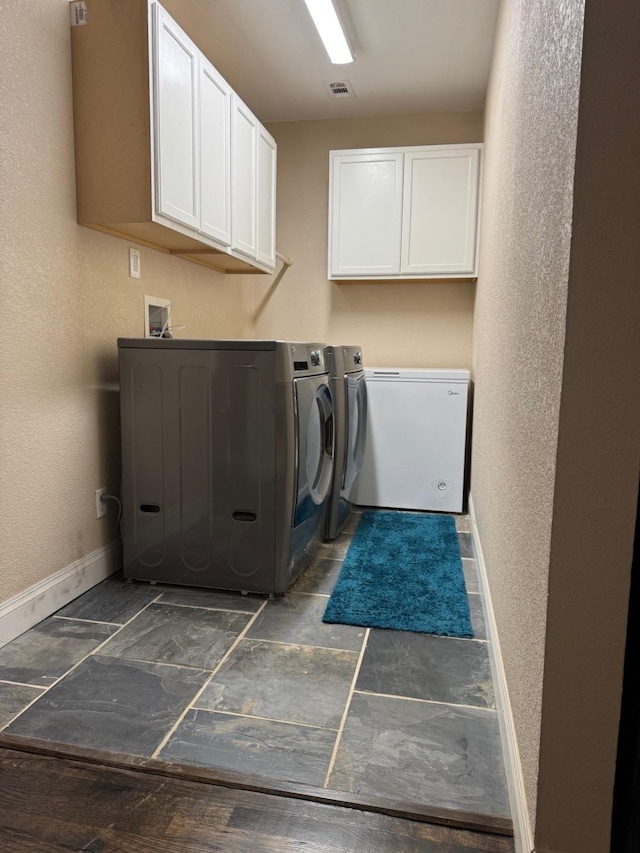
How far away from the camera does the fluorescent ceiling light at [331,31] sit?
2680 mm

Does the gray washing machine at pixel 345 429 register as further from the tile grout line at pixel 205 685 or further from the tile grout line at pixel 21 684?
the tile grout line at pixel 21 684

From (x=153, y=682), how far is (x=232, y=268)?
266cm

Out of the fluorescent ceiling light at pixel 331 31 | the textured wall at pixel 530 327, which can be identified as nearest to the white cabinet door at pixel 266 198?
the fluorescent ceiling light at pixel 331 31

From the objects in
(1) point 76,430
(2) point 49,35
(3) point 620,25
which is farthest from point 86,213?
(3) point 620,25

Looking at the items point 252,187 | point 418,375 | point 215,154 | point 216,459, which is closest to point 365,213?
point 252,187

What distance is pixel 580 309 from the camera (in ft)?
3.13

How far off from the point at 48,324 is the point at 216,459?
31.5 inches

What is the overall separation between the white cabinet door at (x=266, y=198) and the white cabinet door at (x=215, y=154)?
20.5 inches

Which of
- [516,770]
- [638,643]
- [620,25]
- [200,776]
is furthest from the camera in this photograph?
[200,776]

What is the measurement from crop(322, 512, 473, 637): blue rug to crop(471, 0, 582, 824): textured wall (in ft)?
1.06

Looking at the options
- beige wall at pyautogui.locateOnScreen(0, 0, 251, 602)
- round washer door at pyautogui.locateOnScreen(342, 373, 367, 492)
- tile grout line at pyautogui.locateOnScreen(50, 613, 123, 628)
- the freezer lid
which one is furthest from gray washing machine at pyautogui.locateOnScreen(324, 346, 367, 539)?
tile grout line at pyautogui.locateOnScreen(50, 613, 123, 628)

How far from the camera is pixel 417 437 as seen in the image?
12.4 feet

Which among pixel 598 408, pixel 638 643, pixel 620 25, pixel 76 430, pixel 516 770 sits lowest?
pixel 516 770

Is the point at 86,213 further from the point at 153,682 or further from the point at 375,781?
the point at 375,781
